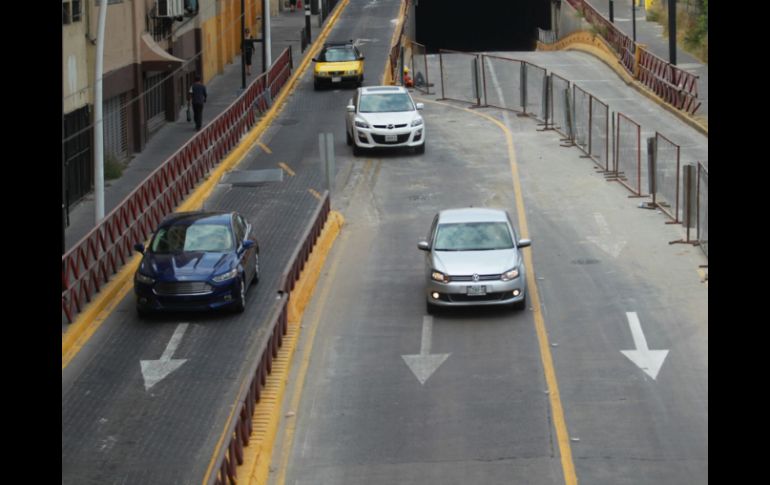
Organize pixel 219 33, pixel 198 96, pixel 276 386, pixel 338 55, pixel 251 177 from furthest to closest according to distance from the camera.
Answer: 1. pixel 219 33
2. pixel 338 55
3. pixel 198 96
4. pixel 251 177
5. pixel 276 386

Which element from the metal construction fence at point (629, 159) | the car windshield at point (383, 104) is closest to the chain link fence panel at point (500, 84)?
the metal construction fence at point (629, 159)

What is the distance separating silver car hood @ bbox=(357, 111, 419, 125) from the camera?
3810cm

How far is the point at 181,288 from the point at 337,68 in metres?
28.4

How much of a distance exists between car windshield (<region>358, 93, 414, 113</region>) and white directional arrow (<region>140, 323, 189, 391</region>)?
57.4ft

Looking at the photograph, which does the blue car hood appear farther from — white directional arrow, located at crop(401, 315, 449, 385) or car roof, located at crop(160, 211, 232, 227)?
white directional arrow, located at crop(401, 315, 449, 385)

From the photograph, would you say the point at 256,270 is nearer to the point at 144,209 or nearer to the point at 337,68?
the point at 144,209

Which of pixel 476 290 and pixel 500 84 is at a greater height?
pixel 500 84

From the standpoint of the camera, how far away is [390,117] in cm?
3838

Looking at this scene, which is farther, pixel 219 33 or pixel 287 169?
pixel 219 33

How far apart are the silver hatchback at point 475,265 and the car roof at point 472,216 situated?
3cm

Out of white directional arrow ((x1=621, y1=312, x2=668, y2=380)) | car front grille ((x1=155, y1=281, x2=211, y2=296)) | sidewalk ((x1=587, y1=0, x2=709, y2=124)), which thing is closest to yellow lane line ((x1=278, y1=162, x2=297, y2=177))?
car front grille ((x1=155, y1=281, x2=211, y2=296))

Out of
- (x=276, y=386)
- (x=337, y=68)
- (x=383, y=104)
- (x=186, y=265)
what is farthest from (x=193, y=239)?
(x=337, y=68)
